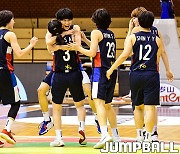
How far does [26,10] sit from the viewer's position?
20641mm

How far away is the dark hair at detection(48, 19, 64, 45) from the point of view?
6.88m

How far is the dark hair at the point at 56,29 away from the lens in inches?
271

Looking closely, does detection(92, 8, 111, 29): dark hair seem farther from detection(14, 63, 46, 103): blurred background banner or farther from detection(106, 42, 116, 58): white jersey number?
detection(14, 63, 46, 103): blurred background banner

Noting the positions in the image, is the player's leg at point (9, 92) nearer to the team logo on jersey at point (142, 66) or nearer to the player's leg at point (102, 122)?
the player's leg at point (102, 122)

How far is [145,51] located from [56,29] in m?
1.18

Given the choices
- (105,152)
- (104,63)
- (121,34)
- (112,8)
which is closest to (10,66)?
(104,63)

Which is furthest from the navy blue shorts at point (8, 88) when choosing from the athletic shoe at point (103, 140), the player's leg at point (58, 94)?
the athletic shoe at point (103, 140)

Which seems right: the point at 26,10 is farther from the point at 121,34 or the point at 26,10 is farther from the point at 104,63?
the point at 104,63

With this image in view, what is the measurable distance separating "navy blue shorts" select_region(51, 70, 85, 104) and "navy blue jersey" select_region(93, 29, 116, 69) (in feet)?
1.16

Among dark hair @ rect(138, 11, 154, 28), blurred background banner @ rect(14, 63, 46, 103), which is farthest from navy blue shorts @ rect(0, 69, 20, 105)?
blurred background banner @ rect(14, 63, 46, 103)

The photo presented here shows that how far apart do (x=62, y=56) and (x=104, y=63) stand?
0.59m

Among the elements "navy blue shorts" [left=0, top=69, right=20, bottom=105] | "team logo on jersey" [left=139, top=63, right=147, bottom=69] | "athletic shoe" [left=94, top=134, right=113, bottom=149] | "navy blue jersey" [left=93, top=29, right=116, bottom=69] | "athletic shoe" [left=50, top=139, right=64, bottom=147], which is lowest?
"athletic shoe" [left=50, top=139, right=64, bottom=147]

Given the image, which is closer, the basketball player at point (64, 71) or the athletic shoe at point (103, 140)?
the athletic shoe at point (103, 140)

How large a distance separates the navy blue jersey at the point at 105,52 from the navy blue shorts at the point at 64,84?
0.35 metres
